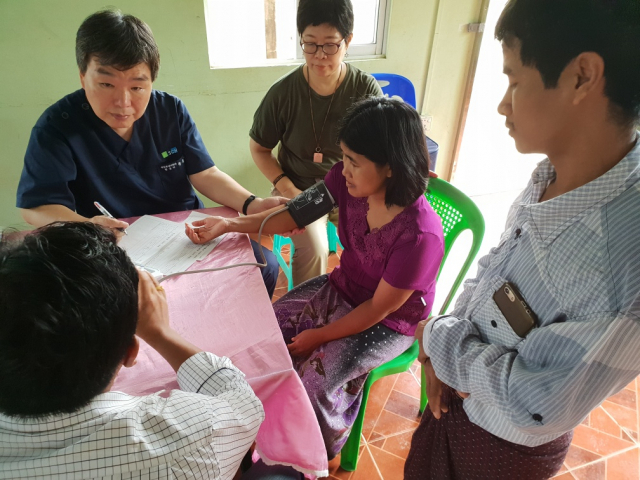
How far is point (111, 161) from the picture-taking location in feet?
4.61

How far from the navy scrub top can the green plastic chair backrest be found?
0.89 metres

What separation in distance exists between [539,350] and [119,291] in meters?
0.67

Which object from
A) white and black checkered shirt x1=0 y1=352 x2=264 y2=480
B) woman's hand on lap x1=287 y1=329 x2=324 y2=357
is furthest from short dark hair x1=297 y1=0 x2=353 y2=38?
white and black checkered shirt x1=0 y1=352 x2=264 y2=480

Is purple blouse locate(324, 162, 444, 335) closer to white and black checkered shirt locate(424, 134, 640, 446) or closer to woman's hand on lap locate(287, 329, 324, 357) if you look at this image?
woman's hand on lap locate(287, 329, 324, 357)

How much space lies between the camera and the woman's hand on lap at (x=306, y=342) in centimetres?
120

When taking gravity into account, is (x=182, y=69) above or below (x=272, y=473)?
above

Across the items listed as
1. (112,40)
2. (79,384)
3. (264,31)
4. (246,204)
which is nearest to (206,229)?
(246,204)

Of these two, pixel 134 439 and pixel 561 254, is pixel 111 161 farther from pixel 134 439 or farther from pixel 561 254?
pixel 561 254

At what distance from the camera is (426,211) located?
1159 mm

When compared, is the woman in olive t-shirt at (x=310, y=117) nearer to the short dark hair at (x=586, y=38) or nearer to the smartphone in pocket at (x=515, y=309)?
the smartphone in pocket at (x=515, y=309)

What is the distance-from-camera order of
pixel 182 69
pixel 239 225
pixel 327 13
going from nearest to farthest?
pixel 239 225
pixel 327 13
pixel 182 69

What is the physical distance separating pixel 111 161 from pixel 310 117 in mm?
901

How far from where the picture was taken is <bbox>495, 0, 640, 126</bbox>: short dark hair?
0.53m

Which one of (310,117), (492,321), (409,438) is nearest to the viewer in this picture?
(492,321)
